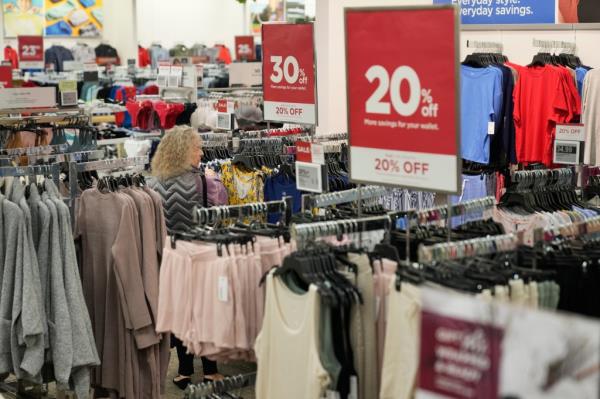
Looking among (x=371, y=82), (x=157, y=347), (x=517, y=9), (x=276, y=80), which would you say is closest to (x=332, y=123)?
(x=517, y=9)

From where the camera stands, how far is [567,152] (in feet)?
17.8

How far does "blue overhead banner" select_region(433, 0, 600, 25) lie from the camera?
698 centimetres

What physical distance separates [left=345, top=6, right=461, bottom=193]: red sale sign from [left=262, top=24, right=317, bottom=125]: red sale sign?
1.81 meters

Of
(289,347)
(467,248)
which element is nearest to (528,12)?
(467,248)

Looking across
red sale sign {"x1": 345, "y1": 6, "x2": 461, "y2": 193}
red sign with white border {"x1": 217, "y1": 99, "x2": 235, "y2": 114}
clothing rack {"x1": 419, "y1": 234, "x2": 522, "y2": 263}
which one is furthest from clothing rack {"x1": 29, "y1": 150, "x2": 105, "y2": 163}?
clothing rack {"x1": 419, "y1": 234, "x2": 522, "y2": 263}

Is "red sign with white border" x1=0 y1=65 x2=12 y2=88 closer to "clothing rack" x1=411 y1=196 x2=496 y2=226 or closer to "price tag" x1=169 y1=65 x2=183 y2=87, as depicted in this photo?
"price tag" x1=169 y1=65 x2=183 y2=87

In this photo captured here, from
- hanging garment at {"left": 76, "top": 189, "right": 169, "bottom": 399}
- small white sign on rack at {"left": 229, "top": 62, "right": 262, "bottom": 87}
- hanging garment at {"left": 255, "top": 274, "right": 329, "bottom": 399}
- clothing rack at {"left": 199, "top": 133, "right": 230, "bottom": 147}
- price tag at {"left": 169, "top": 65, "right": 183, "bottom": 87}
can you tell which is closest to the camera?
hanging garment at {"left": 255, "top": 274, "right": 329, "bottom": 399}

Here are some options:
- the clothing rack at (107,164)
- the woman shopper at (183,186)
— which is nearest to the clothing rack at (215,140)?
the woman shopper at (183,186)

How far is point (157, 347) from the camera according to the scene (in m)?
4.92

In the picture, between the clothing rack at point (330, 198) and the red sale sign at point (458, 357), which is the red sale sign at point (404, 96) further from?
the red sale sign at point (458, 357)

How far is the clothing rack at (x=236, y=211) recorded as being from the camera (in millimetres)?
3918

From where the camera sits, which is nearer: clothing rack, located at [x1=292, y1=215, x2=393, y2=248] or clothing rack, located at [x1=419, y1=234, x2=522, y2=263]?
clothing rack, located at [x1=419, y1=234, x2=522, y2=263]

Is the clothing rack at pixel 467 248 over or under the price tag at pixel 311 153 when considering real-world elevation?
under

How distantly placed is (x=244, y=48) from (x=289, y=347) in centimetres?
1428
